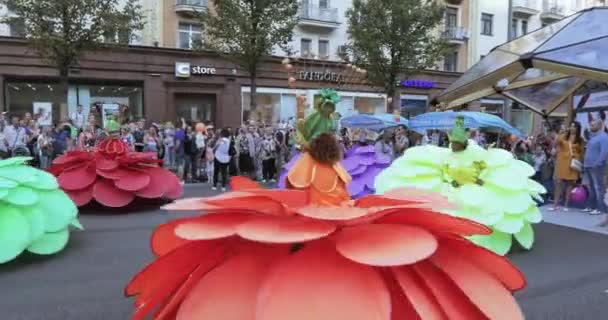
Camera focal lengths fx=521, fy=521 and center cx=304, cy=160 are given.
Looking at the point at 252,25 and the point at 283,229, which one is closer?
the point at 283,229

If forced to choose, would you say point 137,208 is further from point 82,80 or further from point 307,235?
point 82,80

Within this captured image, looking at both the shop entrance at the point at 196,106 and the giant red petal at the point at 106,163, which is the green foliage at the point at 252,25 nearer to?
the shop entrance at the point at 196,106

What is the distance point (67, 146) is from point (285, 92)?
15267 mm

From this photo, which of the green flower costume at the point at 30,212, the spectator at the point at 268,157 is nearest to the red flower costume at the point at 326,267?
the green flower costume at the point at 30,212

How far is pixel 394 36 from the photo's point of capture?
74.4 ft

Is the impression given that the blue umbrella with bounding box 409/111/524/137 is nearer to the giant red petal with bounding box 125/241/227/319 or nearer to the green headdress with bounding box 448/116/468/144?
the green headdress with bounding box 448/116/468/144

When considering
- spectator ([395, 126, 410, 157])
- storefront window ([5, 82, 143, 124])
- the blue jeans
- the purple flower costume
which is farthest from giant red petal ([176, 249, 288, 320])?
storefront window ([5, 82, 143, 124])

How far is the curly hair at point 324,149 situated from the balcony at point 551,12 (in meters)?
38.6

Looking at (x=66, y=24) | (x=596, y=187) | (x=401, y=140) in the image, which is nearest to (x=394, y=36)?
(x=401, y=140)

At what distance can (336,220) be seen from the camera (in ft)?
6.78

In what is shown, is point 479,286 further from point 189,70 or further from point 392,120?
point 189,70

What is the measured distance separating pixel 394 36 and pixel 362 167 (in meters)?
15.1

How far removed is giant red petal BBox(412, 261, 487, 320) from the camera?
78.0 inches

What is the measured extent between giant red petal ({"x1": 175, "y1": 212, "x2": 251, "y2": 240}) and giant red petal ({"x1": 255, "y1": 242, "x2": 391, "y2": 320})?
0.26m
